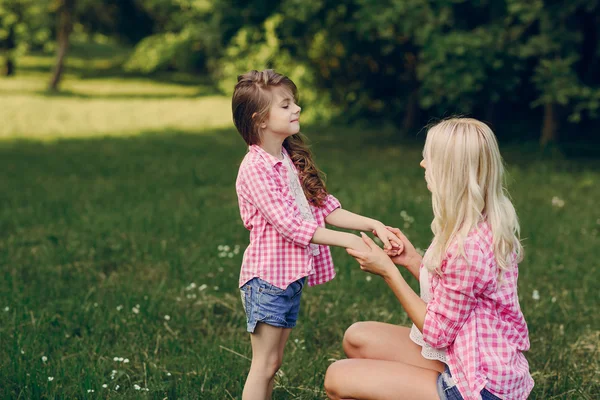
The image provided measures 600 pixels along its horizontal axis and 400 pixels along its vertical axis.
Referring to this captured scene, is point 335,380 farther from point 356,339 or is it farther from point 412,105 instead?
point 412,105

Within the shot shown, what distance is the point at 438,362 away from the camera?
3002 millimetres

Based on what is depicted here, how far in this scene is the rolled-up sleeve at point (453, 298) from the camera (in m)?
2.57

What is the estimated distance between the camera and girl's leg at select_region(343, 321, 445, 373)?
309cm

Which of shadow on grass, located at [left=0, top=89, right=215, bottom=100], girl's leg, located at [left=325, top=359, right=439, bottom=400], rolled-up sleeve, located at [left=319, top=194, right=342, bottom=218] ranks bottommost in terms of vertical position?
shadow on grass, located at [left=0, top=89, right=215, bottom=100]

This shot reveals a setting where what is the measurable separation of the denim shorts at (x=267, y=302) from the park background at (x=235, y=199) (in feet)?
2.28

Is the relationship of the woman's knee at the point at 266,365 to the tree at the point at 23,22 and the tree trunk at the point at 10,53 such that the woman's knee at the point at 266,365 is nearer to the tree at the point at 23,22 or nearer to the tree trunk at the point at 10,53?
the tree at the point at 23,22

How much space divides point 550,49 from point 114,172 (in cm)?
598

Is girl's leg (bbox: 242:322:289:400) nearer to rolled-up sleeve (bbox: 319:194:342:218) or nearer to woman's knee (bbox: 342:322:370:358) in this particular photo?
woman's knee (bbox: 342:322:370:358)

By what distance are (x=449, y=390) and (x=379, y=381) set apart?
0.26m

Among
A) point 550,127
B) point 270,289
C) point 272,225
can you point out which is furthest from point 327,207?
point 550,127

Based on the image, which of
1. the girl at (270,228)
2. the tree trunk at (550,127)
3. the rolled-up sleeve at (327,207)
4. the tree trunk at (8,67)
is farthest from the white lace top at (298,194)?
the tree trunk at (8,67)

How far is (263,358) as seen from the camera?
304 centimetres

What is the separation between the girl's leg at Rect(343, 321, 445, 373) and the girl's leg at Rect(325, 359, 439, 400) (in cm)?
19

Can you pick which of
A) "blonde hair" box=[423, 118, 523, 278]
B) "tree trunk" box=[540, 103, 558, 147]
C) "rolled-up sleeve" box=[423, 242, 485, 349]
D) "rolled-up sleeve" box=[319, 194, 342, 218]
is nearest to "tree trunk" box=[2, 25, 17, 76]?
"tree trunk" box=[540, 103, 558, 147]
